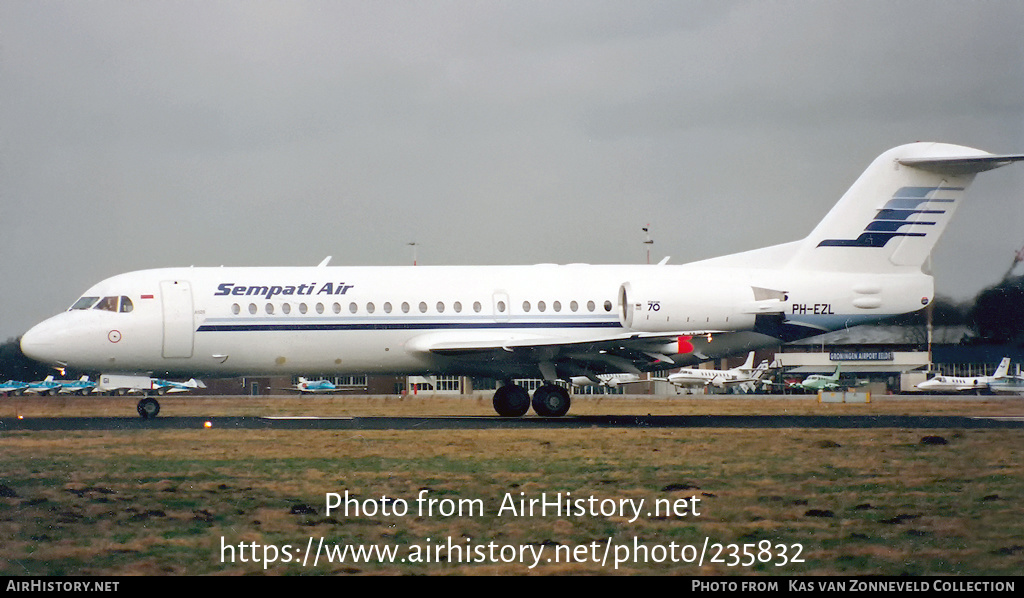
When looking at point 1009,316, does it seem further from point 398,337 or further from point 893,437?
point 398,337

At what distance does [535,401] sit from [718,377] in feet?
123

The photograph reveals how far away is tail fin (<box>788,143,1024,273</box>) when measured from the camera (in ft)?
89.4

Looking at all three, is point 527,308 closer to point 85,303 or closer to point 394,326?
point 394,326

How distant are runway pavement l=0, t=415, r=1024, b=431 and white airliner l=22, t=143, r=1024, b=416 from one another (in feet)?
4.50

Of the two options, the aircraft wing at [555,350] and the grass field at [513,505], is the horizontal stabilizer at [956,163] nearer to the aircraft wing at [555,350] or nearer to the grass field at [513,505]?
the aircraft wing at [555,350]

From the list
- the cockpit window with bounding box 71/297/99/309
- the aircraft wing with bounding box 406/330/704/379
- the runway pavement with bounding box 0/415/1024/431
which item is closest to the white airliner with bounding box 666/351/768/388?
the aircraft wing with bounding box 406/330/704/379

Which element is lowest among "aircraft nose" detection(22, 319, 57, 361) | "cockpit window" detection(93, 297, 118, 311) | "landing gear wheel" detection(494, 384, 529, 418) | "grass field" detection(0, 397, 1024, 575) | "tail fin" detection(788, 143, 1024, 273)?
"grass field" detection(0, 397, 1024, 575)

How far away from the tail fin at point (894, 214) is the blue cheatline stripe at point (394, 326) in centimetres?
605

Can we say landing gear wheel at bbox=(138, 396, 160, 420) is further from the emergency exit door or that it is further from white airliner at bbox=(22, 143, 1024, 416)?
the emergency exit door

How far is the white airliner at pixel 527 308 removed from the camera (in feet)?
84.7

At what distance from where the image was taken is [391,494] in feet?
40.5

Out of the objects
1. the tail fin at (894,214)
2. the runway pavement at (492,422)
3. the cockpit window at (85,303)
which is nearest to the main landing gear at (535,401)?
the runway pavement at (492,422)

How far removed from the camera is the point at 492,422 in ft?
79.7

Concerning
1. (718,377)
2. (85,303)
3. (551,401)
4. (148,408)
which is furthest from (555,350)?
(718,377)
